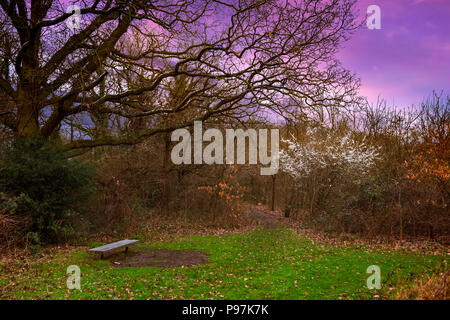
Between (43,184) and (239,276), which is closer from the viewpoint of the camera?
(239,276)

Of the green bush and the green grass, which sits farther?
the green bush

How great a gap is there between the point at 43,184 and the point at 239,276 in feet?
19.1

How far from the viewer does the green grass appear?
5.20 metres

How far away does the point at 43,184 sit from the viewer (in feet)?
27.3

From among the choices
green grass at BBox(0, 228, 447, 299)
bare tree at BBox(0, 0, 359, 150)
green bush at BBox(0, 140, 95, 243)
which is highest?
bare tree at BBox(0, 0, 359, 150)

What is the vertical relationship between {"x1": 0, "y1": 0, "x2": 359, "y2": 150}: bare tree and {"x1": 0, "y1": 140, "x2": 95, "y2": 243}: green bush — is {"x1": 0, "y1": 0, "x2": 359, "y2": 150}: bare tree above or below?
above

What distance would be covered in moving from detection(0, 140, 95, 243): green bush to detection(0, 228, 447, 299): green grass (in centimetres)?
126

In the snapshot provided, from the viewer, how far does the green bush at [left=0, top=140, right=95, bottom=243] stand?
784cm

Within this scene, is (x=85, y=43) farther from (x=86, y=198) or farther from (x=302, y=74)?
(x=302, y=74)

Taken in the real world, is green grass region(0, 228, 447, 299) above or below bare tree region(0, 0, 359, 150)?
below

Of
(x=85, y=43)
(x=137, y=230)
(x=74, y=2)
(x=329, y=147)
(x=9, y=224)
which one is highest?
(x=74, y=2)

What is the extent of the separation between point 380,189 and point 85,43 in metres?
11.5

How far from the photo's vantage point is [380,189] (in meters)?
11.7
